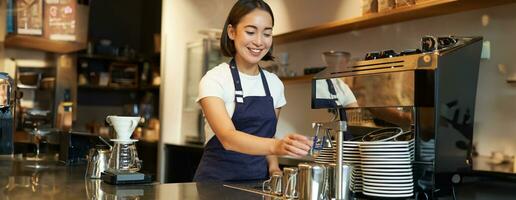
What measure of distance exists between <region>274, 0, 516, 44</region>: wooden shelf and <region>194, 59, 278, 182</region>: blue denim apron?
3.59ft

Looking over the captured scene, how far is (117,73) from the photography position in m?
6.45

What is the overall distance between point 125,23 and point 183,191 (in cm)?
567

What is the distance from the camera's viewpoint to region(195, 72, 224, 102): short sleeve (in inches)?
69.9

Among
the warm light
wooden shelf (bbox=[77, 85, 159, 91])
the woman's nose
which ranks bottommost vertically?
wooden shelf (bbox=[77, 85, 159, 91])

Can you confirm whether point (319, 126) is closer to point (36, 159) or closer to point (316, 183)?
point (316, 183)

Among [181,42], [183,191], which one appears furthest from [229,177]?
[181,42]

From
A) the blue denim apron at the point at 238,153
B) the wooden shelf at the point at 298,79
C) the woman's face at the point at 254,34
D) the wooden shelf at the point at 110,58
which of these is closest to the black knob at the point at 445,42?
the woman's face at the point at 254,34

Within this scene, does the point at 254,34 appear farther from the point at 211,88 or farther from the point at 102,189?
the point at 102,189

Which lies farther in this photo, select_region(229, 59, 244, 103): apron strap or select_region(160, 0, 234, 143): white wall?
select_region(160, 0, 234, 143): white wall

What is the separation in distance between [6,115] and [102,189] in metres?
1.38

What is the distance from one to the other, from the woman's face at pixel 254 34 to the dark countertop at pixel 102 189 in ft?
1.48

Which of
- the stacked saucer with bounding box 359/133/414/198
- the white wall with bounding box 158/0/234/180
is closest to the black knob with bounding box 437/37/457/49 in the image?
the stacked saucer with bounding box 359/133/414/198

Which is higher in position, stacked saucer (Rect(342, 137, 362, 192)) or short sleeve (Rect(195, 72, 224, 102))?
short sleeve (Rect(195, 72, 224, 102))

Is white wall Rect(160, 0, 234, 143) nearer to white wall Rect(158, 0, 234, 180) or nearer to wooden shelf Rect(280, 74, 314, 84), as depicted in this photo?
white wall Rect(158, 0, 234, 180)
